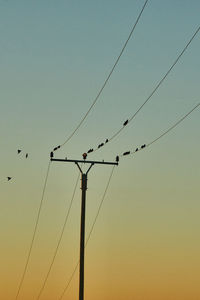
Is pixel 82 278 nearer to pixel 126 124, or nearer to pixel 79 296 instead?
pixel 79 296

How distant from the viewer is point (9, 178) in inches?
3322

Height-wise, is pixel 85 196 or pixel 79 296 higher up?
pixel 85 196

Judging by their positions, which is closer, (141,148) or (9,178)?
(141,148)

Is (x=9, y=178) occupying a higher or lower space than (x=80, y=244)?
higher

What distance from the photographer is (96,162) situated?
7575 centimetres

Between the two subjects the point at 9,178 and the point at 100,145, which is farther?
the point at 9,178

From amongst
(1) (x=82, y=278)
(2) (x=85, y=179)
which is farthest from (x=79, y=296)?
Answer: (2) (x=85, y=179)

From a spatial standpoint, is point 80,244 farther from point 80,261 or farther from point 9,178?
point 9,178

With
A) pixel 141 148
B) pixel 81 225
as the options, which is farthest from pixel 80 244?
pixel 141 148

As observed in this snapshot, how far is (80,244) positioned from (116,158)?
4695 mm

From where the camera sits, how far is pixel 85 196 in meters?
76.1

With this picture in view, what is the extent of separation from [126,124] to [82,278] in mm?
8084

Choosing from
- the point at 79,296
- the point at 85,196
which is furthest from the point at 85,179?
the point at 79,296

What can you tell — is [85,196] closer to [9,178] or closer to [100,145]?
[100,145]
